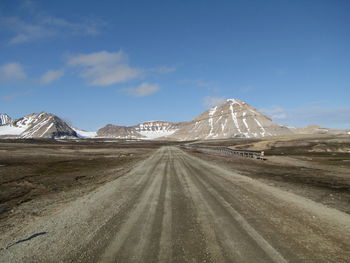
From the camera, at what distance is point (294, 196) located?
14.6m

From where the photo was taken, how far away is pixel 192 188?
53.7 feet

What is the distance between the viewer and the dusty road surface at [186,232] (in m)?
6.76

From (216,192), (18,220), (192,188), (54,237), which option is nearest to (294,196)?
(216,192)

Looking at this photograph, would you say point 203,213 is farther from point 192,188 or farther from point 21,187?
point 21,187

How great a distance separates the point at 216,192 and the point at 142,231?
7.39 metres

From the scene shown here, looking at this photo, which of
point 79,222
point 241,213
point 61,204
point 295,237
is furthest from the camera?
point 61,204

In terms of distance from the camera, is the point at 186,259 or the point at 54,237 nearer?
the point at 186,259

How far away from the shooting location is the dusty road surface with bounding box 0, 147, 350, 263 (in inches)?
266

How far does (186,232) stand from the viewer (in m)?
8.34

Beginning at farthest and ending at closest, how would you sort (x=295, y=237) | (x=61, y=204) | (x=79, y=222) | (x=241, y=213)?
Result: (x=61, y=204) → (x=241, y=213) → (x=79, y=222) → (x=295, y=237)

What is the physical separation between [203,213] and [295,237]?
355 cm

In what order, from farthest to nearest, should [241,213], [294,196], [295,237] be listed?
[294,196], [241,213], [295,237]

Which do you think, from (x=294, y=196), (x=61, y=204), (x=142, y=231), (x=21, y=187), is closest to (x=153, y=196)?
(x=61, y=204)

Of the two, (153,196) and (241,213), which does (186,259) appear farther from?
(153,196)
